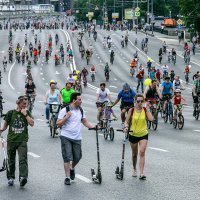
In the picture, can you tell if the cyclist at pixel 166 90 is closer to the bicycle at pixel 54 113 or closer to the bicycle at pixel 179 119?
the bicycle at pixel 179 119

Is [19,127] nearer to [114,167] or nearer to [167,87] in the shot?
[114,167]

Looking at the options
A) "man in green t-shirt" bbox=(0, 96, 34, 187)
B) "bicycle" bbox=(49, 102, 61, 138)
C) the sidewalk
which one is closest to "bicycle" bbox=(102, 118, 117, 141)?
"bicycle" bbox=(49, 102, 61, 138)

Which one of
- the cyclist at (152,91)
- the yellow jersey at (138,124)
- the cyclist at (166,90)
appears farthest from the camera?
the cyclist at (166,90)

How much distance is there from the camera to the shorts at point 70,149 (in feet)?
38.7

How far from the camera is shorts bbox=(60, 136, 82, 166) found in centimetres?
1178

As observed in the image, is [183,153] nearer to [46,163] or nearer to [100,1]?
[46,163]

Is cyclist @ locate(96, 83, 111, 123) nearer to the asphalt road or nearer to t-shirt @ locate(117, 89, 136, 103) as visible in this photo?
the asphalt road

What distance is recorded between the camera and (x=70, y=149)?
11.8 m

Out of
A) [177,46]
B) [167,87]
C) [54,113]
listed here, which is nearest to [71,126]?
[54,113]

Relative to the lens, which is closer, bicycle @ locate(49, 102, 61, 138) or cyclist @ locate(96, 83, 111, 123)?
bicycle @ locate(49, 102, 61, 138)

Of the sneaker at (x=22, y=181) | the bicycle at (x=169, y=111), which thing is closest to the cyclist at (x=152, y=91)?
the bicycle at (x=169, y=111)

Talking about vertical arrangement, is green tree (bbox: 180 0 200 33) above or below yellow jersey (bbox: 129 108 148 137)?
below

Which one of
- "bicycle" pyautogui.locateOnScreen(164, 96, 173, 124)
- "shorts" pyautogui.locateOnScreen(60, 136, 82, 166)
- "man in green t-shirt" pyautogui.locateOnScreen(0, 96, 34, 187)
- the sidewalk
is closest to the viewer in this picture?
"man in green t-shirt" pyautogui.locateOnScreen(0, 96, 34, 187)

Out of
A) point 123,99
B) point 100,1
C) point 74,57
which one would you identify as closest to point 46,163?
point 123,99
